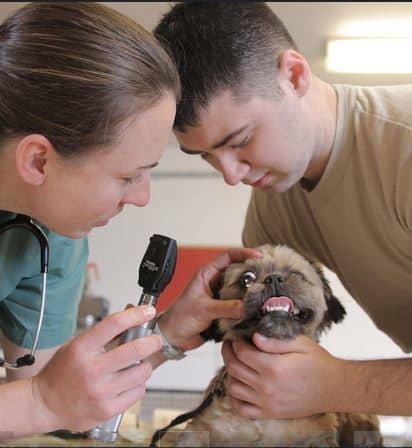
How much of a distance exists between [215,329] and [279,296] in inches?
5.2

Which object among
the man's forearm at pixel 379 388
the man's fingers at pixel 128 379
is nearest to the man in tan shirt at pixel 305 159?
the man's forearm at pixel 379 388

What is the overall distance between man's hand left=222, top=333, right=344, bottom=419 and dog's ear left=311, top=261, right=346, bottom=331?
0.38 feet

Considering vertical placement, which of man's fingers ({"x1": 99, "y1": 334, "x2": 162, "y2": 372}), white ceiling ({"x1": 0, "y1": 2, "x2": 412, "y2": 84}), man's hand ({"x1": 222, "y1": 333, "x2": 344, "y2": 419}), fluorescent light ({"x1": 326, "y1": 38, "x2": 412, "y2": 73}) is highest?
white ceiling ({"x1": 0, "y1": 2, "x2": 412, "y2": 84})

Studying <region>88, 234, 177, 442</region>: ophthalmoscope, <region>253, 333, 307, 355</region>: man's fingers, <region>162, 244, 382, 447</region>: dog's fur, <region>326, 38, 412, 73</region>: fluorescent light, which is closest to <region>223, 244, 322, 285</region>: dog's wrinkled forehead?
<region>162, 244, 382, 447</region>: dog's fur

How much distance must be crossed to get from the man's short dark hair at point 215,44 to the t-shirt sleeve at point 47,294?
0.95 ft

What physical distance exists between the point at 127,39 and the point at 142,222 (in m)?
0.27

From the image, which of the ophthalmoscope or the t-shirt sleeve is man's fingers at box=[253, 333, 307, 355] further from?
the t-shirt sleeve

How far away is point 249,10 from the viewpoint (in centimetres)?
84

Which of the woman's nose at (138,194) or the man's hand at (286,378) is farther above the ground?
the woman's nose at (138,194)

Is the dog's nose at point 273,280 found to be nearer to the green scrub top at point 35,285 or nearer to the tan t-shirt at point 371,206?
the tan t-shirt at point 371,206

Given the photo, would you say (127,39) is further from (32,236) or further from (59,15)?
(32,236)

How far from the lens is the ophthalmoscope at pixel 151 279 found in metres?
0.75

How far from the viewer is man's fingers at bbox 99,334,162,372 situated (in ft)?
2.31

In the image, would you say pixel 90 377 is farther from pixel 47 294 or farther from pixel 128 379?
pixel 47 294
